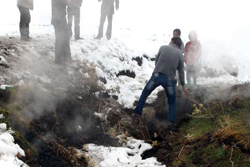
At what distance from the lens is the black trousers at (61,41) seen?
6.21 metres

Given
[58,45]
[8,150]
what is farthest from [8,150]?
[58,45]

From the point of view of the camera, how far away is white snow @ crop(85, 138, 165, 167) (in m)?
4.10

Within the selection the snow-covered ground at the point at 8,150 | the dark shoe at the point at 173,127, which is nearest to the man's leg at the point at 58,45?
the dark shoe at the point at 173,127

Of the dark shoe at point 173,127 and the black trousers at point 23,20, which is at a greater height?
the black trousers at point 23,20

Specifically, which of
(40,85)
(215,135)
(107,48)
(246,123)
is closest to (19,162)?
(40,85)

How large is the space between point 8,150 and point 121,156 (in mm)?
1936

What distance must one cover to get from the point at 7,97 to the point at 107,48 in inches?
190

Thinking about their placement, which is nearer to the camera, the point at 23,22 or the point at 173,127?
the point at 173,127

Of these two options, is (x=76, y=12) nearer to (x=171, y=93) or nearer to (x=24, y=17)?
(x=24, y=17)

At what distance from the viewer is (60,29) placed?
623 cm

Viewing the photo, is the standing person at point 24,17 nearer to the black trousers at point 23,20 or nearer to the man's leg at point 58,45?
the black trousers at point 23,20

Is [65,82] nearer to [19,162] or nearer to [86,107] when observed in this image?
[86,107]

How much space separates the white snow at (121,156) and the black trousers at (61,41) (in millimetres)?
2761

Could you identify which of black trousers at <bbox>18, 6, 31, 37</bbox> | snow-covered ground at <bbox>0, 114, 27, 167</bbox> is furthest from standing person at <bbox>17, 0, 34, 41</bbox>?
snow-covered ground at <bbox>0, 114, 27, 167</bbox>
